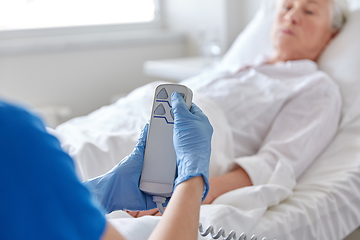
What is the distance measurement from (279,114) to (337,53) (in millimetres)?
429

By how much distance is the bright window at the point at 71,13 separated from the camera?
242 centimetres

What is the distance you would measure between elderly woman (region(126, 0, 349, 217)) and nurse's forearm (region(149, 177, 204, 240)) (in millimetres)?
418

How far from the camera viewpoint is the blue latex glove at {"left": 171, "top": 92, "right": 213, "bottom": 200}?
24.0 inches

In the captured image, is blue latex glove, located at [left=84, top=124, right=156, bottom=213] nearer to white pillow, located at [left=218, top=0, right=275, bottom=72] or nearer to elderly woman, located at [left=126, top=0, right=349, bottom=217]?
elderly woman, located at [left=126, top=0, right=349, bottom=217]

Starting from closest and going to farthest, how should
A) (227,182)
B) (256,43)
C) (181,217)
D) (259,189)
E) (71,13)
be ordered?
(181,217) → (259,189) → (227,182) → (256,43) → (71,13)

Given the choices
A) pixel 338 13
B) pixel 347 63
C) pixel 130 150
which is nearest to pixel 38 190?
pixel 130 150

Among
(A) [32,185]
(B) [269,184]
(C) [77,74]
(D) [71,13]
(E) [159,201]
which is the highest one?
(A) [32,185]

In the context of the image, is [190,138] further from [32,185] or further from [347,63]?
[347,63]

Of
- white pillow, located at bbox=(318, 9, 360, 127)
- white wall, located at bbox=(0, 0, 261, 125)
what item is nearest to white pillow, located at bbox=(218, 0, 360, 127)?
white pillow, located at bbox=(318, 9, 360, 127)

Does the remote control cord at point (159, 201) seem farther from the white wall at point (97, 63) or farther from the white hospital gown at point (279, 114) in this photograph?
the white wall at point (97, 63)

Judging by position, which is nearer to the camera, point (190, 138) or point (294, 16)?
point (190, 138)

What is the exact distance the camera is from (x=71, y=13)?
2594 millimetres

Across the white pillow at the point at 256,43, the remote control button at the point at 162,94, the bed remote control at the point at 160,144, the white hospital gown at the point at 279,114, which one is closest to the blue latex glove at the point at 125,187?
the bed remote control at the point at 160,144

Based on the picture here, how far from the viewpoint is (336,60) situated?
57.0 inches
